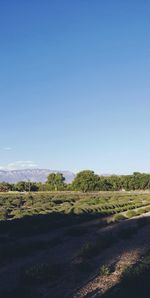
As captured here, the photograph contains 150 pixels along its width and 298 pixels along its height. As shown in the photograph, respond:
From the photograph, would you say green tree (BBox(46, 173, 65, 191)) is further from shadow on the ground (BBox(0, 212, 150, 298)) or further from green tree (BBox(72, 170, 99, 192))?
shadow on the ground (BBox(0, 212, 150, 298))

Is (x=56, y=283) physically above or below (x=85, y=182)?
below

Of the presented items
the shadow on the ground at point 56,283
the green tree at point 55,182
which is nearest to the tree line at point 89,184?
the green tree at point 55,182

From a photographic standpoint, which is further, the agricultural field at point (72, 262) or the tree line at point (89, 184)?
the tree line at point (89, 184)

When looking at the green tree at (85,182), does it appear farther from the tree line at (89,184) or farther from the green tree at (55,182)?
the green tree at (55,182)

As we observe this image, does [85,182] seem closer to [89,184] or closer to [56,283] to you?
[89,184]

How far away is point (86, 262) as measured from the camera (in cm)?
2117

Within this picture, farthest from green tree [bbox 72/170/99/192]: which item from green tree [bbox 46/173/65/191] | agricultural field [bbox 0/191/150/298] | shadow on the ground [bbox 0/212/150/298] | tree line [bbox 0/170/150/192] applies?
agricultural field [bbox 0/191/150/298]

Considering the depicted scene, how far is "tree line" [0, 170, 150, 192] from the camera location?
15825 cm

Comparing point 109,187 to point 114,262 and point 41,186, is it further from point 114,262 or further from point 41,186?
point 114,262

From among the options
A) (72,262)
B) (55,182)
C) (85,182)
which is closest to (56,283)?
(72,262)

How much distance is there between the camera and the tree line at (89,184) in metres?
158

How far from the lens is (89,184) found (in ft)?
520

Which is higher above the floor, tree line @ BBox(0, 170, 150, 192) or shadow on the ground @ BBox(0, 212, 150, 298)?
tree line @ BBox(0, 170, 150, 192)

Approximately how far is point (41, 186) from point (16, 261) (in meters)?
A: 153
